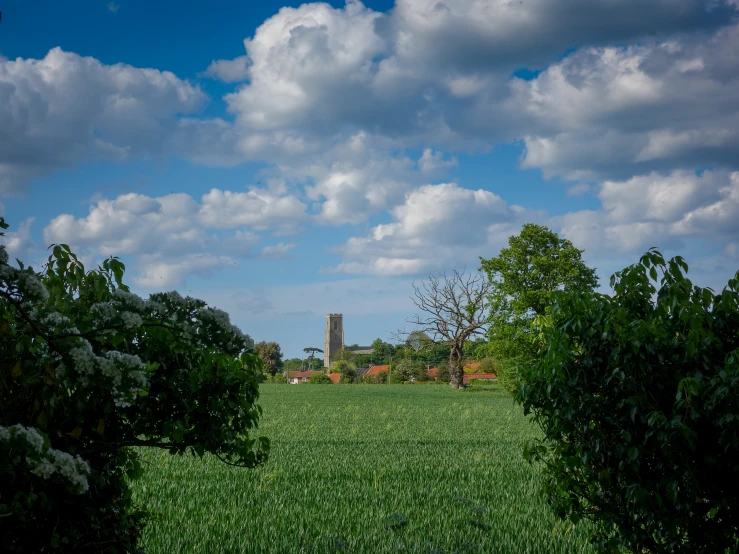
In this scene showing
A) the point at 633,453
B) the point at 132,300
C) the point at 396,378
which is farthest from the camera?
the point at 396,378

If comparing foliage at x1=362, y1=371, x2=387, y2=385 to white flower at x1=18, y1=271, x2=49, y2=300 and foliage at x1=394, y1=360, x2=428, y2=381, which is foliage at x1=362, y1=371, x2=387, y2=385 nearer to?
foliage at x1=394, y1=360, x2=428, y2=381

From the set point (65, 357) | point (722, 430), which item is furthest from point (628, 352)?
point (65, 357)

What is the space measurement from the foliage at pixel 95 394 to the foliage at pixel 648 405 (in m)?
2.40

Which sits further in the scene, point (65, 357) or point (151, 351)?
point (151, 351)

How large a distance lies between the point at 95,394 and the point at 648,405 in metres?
3.73

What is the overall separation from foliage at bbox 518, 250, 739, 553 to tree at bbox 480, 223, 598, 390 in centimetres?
3570

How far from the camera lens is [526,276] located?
141 ft

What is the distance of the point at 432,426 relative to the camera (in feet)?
74.6

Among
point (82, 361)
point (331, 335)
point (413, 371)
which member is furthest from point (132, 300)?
point (331, 335)

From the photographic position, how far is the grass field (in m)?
6.92

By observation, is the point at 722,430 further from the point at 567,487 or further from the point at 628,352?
the point at 567,487

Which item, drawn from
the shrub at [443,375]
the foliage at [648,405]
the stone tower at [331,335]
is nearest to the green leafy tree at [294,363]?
the stone tower at [331,335]

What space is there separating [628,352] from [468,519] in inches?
166

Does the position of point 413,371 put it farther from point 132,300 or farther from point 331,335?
point 331,335
